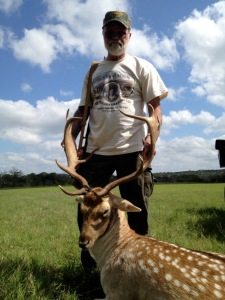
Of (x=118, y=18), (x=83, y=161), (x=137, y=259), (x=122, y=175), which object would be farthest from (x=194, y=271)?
(x=118, y=18)

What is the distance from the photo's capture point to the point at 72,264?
6.97 metres

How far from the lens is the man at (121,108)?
20.4 feet

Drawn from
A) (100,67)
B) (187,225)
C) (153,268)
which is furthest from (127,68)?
(187,225)

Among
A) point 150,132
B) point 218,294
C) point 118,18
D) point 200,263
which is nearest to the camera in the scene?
point 218,294

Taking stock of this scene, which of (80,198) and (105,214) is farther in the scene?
(80,198)

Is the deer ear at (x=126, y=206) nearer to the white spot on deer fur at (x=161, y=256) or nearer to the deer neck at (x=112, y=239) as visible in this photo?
the deer neck at (x=112, y=239)

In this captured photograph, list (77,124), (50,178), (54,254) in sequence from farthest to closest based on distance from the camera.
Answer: (50,178)
(54,254)
(77,124)

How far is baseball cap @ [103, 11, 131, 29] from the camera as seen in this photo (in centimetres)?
614

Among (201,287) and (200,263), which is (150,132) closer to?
(200,263)

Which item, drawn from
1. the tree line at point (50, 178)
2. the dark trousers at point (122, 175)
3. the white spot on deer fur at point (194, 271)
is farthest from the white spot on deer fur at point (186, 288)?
the tree line at point (50, 178)

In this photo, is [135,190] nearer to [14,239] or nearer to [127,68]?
[127,68]

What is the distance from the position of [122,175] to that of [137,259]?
148 cm

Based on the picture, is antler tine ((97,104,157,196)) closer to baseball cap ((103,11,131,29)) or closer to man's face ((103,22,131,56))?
man's face ((103,22,131,56))

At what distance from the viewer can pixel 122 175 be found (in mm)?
6289
